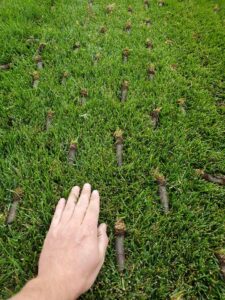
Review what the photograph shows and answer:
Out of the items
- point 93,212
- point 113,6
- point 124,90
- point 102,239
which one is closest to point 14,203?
point 93,212

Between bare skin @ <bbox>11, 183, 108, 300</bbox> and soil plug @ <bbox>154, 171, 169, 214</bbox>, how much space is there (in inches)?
22.3

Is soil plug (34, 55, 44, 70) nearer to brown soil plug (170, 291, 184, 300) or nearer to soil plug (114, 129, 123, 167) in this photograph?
soil plug (114, 129, 123, 167)

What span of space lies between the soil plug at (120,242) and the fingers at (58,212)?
18.3 inches

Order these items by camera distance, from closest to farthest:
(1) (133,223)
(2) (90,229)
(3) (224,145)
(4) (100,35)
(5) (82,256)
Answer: (5) (82,256) → (2) (90,229) → (1) (133,223) → (3) (224,145) → (4) (100,35)

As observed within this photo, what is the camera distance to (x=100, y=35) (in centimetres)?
471

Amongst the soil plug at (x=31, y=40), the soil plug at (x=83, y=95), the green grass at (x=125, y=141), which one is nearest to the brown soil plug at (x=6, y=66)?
the green grass at (x=125, y=141)

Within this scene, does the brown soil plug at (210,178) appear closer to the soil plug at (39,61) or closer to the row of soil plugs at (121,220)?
the row of soil plugs at (121,220)

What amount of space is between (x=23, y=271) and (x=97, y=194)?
830 millimetres

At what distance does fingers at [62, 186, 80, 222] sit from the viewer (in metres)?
2.64

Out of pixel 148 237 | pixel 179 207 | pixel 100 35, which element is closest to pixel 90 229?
pixel 148 237

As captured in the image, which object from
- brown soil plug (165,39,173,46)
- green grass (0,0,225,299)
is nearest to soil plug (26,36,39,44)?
green grass (0,0,225,299)

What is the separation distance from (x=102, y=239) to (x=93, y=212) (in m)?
0.24

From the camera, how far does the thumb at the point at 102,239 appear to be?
246cm

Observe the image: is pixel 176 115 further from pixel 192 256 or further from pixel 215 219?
pixel 192 256
